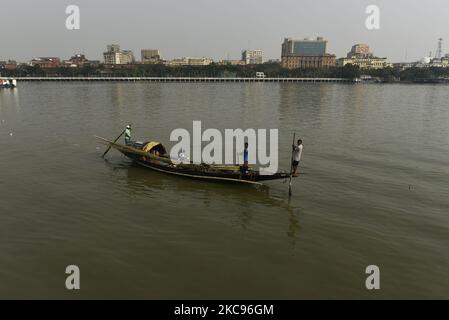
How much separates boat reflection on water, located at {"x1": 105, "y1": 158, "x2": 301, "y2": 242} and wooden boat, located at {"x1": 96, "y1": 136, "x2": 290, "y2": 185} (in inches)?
16.5

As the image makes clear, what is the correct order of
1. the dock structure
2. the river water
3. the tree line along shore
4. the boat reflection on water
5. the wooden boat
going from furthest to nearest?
the tree line along shore, the dock structure, the wooden boat, the boat reflection on water, the river water

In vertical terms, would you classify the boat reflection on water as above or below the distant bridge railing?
below

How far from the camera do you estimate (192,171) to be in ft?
60.4

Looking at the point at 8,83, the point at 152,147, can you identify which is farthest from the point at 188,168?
the point at 8,83

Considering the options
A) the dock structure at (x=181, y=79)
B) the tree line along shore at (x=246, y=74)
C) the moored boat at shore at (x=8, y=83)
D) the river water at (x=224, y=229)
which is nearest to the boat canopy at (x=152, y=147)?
the river water at (x=224, y=229)

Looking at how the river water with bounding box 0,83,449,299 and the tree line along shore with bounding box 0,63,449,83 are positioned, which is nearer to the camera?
the river water with bounding box 0,83,449,299

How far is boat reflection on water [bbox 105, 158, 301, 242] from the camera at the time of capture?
49.0 ft

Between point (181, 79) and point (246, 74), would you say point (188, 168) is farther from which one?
point (246, 74)

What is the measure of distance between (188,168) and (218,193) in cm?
242

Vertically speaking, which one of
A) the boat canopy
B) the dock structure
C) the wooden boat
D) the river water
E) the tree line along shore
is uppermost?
the tree line along shore

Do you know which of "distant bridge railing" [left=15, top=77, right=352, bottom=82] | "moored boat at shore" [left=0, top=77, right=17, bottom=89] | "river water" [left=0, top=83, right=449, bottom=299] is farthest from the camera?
"distant bridge railing" [left=15, top=77, right=352, bottom=82]

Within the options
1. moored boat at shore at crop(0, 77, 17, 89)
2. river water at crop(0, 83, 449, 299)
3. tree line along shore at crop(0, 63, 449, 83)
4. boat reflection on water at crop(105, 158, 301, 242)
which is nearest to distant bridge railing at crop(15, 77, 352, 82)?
tree line along shore at crop(0, 63, 449, 83)

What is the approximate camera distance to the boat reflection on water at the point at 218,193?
14.9m

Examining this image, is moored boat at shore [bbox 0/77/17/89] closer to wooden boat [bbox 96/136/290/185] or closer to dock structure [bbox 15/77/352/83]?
dock structure [bbox 15/77/352/83]
